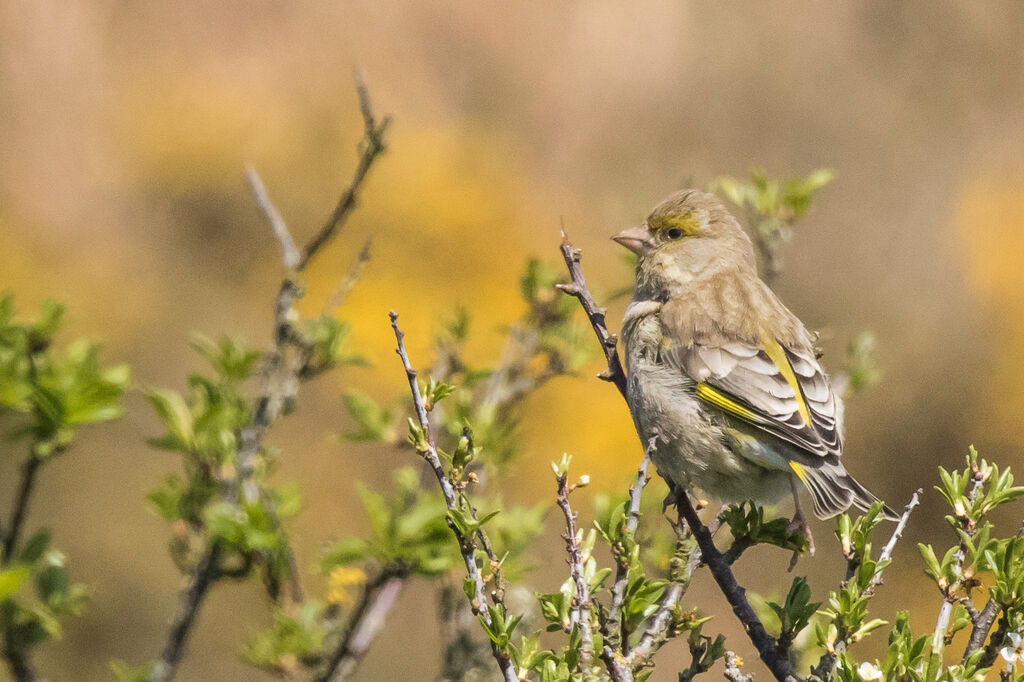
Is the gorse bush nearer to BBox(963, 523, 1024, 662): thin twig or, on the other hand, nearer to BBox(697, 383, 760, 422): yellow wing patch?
BBox(963, 523, 1024, 662): thin twig

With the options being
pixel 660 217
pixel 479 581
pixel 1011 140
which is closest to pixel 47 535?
pixel 479 581

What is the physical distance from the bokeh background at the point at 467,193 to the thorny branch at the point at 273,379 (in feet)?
9.10

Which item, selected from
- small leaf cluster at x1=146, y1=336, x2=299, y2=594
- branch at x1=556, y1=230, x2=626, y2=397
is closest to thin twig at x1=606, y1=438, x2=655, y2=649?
branch at x1=556, y1=230, x2=626, y2=397

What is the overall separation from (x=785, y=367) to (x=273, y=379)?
1.62 m

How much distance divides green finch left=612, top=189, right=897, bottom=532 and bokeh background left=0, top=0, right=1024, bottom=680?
7.30 ft

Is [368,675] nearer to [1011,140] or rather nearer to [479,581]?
[479,581]

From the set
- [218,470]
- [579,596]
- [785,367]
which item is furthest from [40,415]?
[785,367]

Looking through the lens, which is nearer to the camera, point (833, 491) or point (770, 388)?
point (833, 491)

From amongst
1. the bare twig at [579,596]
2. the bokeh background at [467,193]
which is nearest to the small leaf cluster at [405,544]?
the bare twig at [579,596]

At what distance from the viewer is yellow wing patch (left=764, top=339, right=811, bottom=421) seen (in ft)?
10.3

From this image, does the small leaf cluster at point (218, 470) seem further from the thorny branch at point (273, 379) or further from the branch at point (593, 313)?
the branch at point (593, 313)

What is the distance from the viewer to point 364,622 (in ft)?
9.97

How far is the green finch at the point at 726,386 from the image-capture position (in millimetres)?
2998

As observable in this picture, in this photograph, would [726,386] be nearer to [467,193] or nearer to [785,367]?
[785,367]
